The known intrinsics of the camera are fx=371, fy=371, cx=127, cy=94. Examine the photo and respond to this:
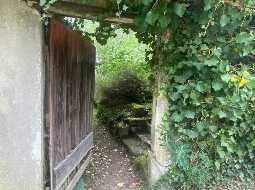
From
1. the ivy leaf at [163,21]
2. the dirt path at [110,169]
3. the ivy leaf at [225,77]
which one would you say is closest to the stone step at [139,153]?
the dirt path at [110,169]

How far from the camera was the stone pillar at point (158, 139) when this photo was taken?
16.0 feet

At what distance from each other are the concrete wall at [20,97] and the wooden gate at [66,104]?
0.39 feet

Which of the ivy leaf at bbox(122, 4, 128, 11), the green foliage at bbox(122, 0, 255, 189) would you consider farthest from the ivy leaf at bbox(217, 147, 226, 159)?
the ivy leaf at bbox(122, 4, 128, 11)

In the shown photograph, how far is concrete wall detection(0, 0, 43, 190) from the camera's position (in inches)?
153

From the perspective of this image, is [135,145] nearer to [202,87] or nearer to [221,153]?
[221,153]

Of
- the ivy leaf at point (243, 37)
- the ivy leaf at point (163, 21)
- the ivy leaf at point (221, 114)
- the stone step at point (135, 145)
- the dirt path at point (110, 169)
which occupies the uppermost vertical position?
the ivy leaf at point (163, 21)

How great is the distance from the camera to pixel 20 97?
398 centimetres

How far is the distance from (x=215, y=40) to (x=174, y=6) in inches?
29.8

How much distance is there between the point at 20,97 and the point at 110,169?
311 centimetres

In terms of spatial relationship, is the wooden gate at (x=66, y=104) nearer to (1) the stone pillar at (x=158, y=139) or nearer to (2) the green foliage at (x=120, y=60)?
(1) the stone pillar at (x=158, y=139)

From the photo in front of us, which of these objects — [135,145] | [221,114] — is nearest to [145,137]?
[135,145]

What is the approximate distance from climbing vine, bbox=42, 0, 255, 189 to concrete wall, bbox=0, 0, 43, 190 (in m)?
1.13

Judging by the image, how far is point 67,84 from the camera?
4742 millimetres

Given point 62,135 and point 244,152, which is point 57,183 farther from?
point 244,152
